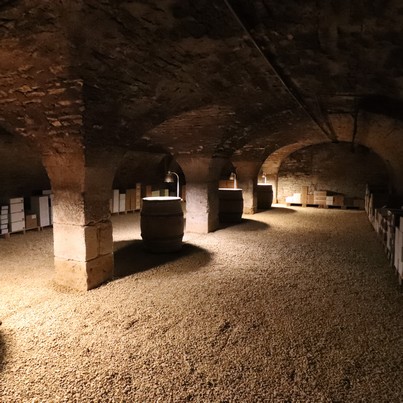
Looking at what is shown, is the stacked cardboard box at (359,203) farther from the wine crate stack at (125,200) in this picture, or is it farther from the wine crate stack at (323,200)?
the wine crate stack at (125,200)

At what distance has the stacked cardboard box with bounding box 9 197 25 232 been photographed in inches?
280

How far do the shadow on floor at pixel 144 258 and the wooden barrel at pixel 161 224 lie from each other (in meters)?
0.19

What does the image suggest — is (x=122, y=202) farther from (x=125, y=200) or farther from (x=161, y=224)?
(x=161, y=224)

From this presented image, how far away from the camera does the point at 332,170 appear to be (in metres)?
13.5

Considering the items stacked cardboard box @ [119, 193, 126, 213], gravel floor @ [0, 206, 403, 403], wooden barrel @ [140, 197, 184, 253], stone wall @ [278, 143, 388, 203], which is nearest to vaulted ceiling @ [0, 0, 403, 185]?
wooden barrel @ [140, 197, 184, 253]

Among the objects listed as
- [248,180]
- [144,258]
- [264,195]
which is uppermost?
[248,180]

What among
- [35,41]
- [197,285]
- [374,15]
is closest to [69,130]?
[35,41]

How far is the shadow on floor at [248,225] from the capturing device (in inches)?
333

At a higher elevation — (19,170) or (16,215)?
(19,170)

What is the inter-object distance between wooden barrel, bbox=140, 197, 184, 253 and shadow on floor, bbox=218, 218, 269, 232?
279 cm

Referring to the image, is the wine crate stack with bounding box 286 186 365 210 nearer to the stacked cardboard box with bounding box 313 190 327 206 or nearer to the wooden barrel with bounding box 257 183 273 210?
the stacked cardboard box with bounding box 313 190 327 206

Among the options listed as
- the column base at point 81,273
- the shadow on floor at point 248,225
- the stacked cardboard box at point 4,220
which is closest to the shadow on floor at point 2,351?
the column base at point 81,273

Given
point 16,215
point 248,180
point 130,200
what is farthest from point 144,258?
point 248,180

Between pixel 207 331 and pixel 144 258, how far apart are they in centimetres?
277
